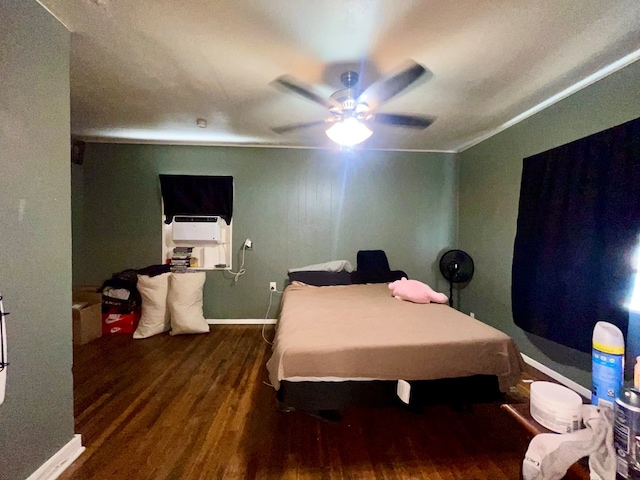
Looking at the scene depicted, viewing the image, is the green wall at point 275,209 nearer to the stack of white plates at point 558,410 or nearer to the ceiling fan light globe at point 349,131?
the ceiling fan light globe at point 349,131

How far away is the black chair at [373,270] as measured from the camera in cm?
356

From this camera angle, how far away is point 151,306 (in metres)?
3.46

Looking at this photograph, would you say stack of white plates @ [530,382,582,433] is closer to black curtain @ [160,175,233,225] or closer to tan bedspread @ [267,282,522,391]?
tan bedspread @ [267,282,522,391]

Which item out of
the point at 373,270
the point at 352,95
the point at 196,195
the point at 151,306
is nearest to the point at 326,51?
the point at 352,95

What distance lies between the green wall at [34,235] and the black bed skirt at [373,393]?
1.10 m

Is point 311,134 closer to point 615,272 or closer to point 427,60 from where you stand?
point 427,60

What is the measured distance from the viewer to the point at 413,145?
390cm


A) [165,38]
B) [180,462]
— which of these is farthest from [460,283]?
[165,38]

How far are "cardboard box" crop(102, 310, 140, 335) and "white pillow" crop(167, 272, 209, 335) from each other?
49cm

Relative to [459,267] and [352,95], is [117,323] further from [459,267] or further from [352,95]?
[459,267]

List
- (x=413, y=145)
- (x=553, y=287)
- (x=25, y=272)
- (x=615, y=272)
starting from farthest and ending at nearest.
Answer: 1. (x=413, y=145)
2. (x=553, y=287)
3. (x=615, y=272)
4. (x=25, y=272)

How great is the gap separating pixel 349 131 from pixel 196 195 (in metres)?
2.50

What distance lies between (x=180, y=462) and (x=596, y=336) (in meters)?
1.94

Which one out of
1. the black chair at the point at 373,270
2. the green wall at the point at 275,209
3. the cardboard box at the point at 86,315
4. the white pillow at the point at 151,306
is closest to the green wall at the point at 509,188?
the green wall at the point at 275,209
